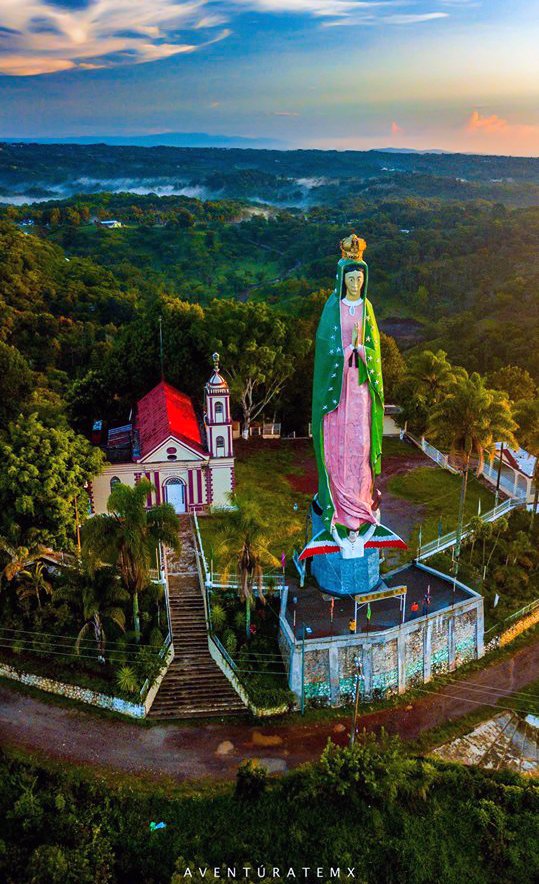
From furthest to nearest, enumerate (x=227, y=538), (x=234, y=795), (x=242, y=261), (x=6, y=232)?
(x=242, y=261) < (x=6, y=232) < (x=227, y=538) < (x=234, y=795)

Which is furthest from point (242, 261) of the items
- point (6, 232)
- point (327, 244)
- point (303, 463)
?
point (303, 463)

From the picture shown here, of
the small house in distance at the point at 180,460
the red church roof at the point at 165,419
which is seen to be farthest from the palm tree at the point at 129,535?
the red church roof at the point at 165,419

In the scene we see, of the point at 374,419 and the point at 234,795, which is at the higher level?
the point at 374,419

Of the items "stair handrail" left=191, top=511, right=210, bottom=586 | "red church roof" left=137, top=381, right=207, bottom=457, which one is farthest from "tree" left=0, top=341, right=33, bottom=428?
"stair handrail" left=191, top=511, right=210, bottom=586

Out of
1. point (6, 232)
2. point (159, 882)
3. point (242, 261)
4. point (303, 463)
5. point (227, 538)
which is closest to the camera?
point (159, 882)

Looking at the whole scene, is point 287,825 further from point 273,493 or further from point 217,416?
point 273,493

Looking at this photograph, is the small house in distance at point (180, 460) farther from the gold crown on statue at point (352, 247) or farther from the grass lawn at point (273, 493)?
the gold crown on statue at point (352, 247)

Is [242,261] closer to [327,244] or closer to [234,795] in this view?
[327,244]
